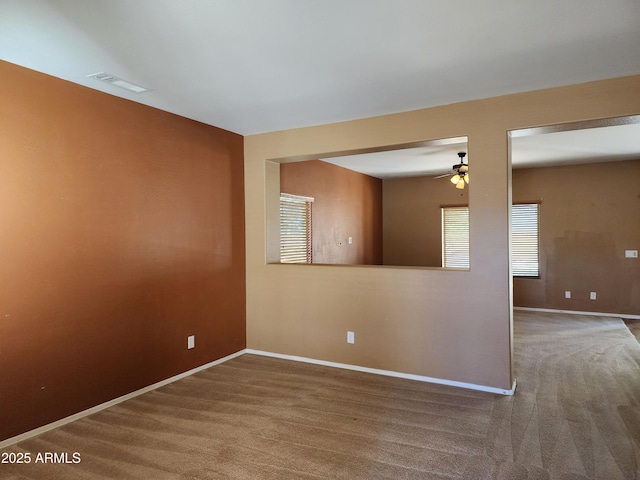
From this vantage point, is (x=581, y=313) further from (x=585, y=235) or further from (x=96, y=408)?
(x=96, y=408)

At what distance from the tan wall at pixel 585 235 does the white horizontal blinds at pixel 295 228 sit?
3.81 m

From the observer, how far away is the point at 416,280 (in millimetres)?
3723

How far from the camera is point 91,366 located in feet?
10.0

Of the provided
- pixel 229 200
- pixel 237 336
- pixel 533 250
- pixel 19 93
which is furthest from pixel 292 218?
pixel 533 250

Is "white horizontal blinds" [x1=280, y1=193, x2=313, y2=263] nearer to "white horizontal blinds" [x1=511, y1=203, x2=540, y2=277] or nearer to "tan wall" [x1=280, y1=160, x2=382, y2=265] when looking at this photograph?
"tan wall" [x1=280, y1=160, x2=382, y2=265]

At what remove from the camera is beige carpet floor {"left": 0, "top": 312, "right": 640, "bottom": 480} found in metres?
2.30

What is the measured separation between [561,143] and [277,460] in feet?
16.4

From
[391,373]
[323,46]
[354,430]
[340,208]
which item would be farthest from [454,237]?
[323,46]

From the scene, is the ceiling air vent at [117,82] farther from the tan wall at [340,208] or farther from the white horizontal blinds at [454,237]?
the white horizontal blinds at [454,237]

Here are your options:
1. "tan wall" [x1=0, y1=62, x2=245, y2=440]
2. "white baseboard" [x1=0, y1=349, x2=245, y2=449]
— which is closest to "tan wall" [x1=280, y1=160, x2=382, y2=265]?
"tan wall" [x1=0, y1=62, x2=245, y2=440]

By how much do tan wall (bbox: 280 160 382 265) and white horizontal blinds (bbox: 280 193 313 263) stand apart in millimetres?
124

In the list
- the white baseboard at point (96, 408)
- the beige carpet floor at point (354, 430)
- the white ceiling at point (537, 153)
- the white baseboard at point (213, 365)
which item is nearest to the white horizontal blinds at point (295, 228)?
the white ceiling at point (537, 153)

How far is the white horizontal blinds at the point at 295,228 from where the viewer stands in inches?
211

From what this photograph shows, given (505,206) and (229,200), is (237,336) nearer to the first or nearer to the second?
(229,200)
